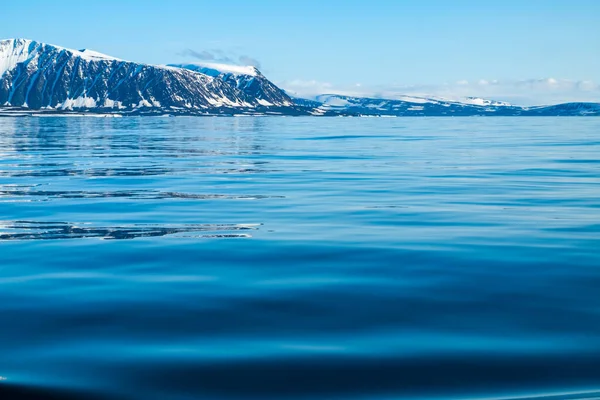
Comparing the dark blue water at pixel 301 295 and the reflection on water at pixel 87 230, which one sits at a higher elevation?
the dark blue water at pixel 301 295

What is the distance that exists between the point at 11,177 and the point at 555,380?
996 inches

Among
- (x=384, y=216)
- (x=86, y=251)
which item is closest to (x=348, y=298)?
(x=86, y=251)

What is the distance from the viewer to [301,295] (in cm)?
929

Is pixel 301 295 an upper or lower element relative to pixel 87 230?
upper

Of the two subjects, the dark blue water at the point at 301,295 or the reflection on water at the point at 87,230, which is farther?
the reflection on water at the point at 87,230

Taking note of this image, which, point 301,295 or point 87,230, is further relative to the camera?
point 87,230

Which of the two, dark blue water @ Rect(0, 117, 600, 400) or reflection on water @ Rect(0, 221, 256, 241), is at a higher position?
dark blue water @ Rect(0, 117, 600, 400)

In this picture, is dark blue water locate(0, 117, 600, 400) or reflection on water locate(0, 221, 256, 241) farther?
reflection on water locate(0, 221, 256, 241)

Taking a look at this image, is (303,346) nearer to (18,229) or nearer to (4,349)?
(4,349)

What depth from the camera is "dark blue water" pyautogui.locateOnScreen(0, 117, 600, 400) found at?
629cm

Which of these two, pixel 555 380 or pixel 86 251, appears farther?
pixel 86 251

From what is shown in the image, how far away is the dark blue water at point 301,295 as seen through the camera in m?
6.29

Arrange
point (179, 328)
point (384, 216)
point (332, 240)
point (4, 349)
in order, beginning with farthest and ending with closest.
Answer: point (384, 216) → point (332, 240) → point (179, 328) → point (4, 349)

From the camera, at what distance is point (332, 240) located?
13.4 m
